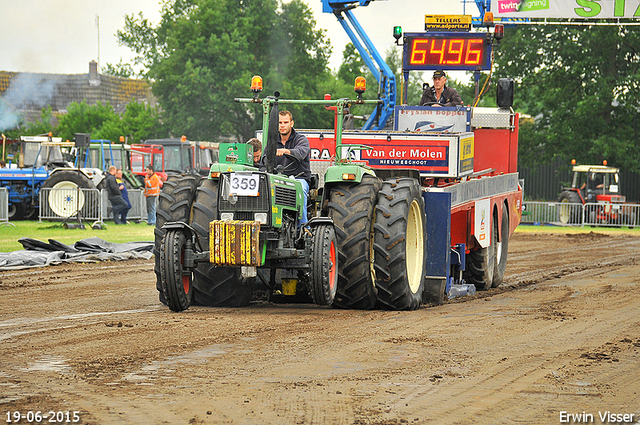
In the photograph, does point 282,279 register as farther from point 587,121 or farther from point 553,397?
point 587,121

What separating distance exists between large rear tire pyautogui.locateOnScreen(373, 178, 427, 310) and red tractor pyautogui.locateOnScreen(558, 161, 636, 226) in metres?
23.9

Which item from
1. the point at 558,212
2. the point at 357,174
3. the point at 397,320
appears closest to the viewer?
the point at 397,320

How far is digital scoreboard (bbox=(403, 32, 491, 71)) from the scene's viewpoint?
46.9 feet

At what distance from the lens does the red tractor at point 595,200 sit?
105 ft

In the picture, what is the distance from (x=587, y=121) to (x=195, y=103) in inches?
833

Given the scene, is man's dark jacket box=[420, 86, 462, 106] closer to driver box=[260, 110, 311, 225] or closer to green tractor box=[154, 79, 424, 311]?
green tractor box=[154, 79, 424, 311]

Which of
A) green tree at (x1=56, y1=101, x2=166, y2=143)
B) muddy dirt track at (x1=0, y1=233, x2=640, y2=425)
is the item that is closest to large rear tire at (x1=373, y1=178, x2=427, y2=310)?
muddy dirt track at (x1=0, y1=233, x2=640, y2=425)

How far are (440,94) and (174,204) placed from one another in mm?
5583

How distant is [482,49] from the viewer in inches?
563

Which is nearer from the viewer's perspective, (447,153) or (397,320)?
(397,320)

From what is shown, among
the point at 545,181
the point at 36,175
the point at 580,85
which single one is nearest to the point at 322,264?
the point at 36,175

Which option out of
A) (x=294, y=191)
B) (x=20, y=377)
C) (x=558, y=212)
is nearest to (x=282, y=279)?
(x=294, y=191)

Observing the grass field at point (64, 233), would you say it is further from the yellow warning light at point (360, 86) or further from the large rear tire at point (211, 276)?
the yellow warning light at point (360, 86)

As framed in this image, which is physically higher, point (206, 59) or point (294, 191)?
point (206, 59)
